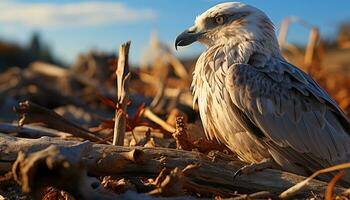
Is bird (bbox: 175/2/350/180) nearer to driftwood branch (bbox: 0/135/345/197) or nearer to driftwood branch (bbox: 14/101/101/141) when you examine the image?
driftwood branch (bbox: 0/135/345/197)

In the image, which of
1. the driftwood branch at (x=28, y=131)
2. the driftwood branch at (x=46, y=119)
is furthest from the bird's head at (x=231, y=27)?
the driftwood branch at (x=28, y=131)

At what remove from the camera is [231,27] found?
4305mm

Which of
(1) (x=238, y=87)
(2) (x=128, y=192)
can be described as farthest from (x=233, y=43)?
(2) (x=128, y=192)

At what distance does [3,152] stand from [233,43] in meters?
1.73

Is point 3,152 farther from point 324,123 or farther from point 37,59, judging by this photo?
point 37,59

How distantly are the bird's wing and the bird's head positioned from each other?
416 millimetres

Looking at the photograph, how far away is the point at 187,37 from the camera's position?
4.43 metres

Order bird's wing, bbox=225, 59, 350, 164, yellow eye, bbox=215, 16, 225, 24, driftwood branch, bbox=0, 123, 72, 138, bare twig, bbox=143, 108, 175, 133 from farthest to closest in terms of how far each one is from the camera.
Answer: bare twig, bbox=143, 108, 175, 133
driftwood branch, bbox=0, 123, 72, 138
yellow eye, bbox=215, 16, 225, 24
bird's wing, bbox=225, 59, 350, 164

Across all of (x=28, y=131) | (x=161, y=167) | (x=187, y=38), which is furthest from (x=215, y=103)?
(x=28, y=131)

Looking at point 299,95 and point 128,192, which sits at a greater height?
point 299,95

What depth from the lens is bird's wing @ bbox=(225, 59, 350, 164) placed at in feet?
12.2

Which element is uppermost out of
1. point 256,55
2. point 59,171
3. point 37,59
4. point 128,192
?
point 256,55

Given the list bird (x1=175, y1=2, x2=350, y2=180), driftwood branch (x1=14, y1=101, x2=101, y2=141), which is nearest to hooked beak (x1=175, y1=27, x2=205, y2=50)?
bird (x1=175, y1=2, x2=350, y2=180)

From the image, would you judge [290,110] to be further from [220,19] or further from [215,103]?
[220,19]
